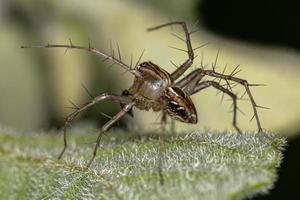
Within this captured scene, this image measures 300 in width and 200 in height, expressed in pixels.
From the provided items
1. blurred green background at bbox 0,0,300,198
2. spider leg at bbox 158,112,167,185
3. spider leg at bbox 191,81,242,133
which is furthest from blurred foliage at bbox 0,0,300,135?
spider leg at bbox 158,112,167,185

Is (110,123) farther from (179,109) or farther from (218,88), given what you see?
(218,88)

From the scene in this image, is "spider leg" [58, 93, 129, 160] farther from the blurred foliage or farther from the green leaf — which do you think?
the blurred foliage

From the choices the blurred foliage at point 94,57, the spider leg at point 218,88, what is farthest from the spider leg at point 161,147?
the blurred foliage at point 94,57

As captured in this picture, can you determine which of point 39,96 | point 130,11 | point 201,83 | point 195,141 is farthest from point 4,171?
point 130,11

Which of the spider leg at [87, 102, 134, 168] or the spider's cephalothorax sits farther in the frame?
the spider's cephalothorax

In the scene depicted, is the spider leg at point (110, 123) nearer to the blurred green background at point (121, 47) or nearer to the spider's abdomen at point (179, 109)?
the spider's abdomen at point (179, 109)

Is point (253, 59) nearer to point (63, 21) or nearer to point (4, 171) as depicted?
point (63, 21)
